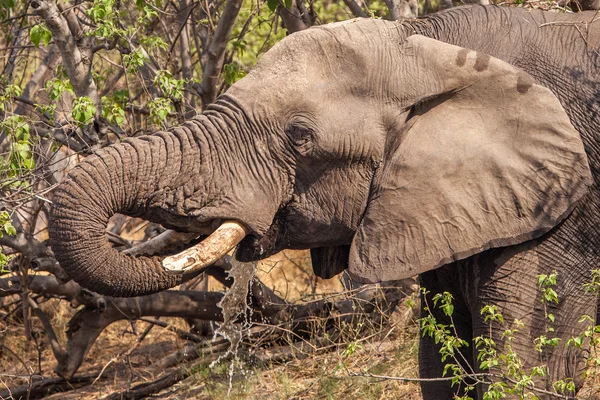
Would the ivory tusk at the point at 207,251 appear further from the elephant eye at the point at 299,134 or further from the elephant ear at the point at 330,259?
the elephant ear at the point at 330,259

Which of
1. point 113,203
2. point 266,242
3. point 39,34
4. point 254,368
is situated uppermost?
point 39,34

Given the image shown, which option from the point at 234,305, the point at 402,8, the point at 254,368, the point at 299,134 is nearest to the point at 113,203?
the point at 299,134

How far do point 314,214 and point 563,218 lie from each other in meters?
0.97

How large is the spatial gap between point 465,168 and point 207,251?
3.42ft

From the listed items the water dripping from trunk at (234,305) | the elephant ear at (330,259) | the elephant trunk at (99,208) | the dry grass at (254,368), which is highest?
the elephant trunk at (99,208)

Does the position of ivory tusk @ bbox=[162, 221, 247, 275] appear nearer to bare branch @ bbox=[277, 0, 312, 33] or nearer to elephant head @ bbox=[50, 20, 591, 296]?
elephant head @ bbox=[50, 20, 591, 296]

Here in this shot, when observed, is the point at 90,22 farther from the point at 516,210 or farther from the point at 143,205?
the point at 516,210

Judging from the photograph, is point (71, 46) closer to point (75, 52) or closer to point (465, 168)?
point (75, 52)

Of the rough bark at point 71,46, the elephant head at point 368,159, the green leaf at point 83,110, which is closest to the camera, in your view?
the elephant head at point 368,159

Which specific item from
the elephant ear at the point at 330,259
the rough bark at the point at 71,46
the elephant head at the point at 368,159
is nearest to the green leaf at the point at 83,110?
the rough bark at the point at 71,46

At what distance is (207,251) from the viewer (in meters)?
3.90

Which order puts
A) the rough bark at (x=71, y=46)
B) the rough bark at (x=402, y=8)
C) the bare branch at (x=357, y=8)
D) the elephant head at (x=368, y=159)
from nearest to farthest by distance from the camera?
the elephant head at (x=368, y=159)
the rough bark at (x=71, y=46)
the rough bark at (x=402, y=8)
the bare branch at (x=357, y=8)

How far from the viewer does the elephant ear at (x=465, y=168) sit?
13.3 ft

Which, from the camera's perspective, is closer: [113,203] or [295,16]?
[113,203]
